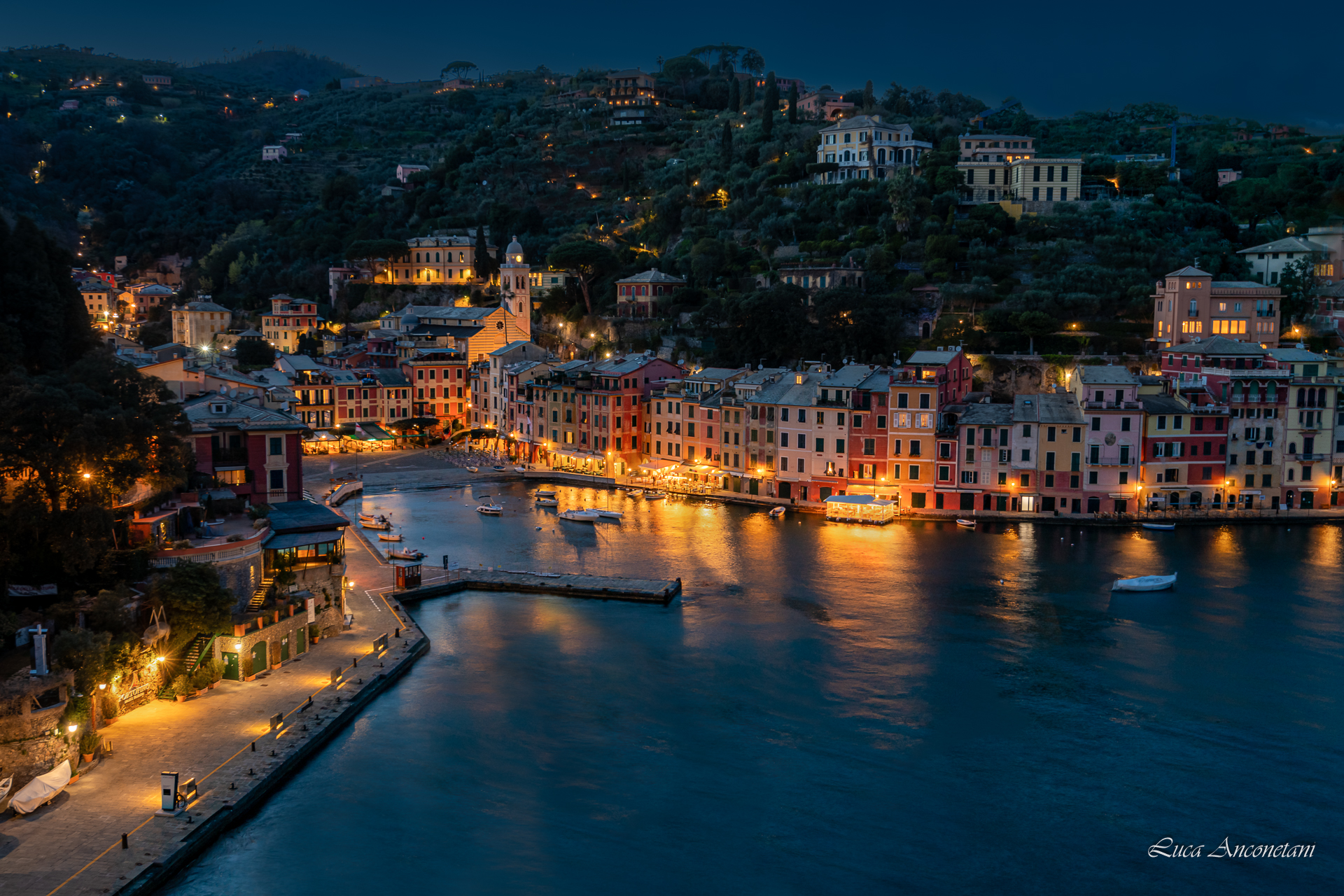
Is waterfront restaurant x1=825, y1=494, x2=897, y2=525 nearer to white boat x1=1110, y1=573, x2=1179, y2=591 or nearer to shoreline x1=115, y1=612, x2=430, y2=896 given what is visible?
white boat x1=1110, y1=573, x2=1179, y2=591

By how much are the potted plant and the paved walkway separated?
12cm

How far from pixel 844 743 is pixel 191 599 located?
10.0 metres

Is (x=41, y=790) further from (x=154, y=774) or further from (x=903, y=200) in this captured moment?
(x=903, y=200)

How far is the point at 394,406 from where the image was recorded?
48.9 m

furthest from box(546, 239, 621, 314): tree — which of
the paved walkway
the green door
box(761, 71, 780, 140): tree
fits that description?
the green door

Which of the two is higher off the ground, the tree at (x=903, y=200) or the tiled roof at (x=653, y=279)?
the tree at (x=903, y=200)

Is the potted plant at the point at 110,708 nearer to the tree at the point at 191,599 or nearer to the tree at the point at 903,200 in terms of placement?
the tree at the point at 191,599

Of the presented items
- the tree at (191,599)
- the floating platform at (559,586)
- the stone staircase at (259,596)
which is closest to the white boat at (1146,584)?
the floating platform at (559,586)

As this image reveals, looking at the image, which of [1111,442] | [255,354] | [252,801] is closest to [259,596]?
[252,801]

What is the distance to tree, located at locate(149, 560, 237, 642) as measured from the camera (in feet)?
55.3

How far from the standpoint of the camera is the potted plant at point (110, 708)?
1555cm

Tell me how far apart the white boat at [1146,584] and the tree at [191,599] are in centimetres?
1853

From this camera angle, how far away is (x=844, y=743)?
1706 centimetres

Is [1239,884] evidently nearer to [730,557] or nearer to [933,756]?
[933,756]
